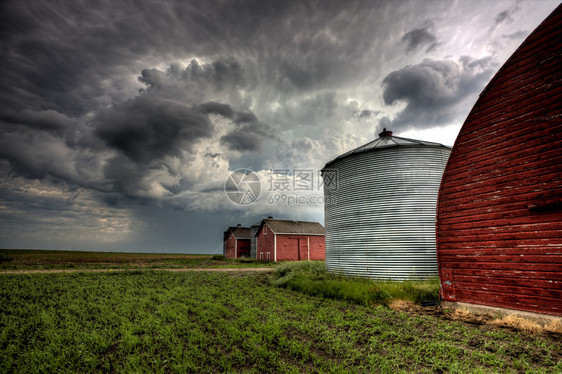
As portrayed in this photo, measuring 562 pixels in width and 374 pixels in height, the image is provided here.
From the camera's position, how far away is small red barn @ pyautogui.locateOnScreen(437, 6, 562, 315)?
731 centimetres

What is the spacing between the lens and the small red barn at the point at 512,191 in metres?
7.31

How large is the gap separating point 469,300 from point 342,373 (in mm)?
6787

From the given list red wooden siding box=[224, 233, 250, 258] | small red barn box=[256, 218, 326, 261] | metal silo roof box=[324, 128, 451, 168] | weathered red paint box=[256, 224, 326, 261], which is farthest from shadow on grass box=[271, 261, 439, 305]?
red wooden siding box=[224, 233, 250, 258]

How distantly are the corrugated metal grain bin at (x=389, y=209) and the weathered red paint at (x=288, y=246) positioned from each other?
74.0 ft

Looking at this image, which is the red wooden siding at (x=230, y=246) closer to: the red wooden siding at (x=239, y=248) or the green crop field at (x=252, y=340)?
the red wooden siding at (x=239, y=248)

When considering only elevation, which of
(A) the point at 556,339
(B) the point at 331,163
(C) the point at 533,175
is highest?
(B) the point at 331,163

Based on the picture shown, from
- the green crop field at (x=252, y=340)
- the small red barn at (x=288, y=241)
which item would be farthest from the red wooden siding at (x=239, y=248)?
the green crop field at (x=252, y=340)

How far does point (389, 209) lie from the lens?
14062 millimetres

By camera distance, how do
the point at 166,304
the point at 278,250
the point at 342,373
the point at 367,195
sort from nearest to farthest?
1. the point at 342,373
2. the point at 166,304
3. the point at 367,195
4. the point at 278,250

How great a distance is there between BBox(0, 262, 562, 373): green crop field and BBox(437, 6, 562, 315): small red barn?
1561 mm

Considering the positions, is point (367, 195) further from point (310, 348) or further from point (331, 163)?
point (310, 348)

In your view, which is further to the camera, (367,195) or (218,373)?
(367,195)

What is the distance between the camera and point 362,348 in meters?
5.84

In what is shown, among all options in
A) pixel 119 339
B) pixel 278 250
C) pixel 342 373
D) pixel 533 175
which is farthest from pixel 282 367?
pixel 278 250
